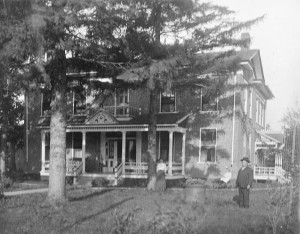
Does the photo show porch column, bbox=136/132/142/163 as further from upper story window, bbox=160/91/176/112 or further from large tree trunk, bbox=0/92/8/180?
large tree trunk, bbox=0/92/8/180

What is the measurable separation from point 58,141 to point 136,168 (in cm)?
1107

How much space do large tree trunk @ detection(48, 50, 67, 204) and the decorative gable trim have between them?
11.3 meters

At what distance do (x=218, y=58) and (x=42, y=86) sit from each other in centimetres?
721

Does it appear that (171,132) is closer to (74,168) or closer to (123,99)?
(123,99)

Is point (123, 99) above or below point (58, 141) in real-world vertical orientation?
above

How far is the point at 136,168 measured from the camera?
24156 millimetres

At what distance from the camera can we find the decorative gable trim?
25.1 meters

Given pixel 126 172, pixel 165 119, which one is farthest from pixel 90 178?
pixel 165 119

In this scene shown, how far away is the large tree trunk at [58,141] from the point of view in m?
13.4

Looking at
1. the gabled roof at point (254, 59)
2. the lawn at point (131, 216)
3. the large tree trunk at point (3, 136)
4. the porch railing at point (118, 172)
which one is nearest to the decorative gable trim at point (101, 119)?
the porch railing at point (118, 172)

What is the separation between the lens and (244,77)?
2627 cm

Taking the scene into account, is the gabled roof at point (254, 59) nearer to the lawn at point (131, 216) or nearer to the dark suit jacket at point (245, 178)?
the lawn at point (131, 216)

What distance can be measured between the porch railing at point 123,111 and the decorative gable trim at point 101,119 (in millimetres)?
901

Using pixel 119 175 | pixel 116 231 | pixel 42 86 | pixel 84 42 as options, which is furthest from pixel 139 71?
pixel 119 175
